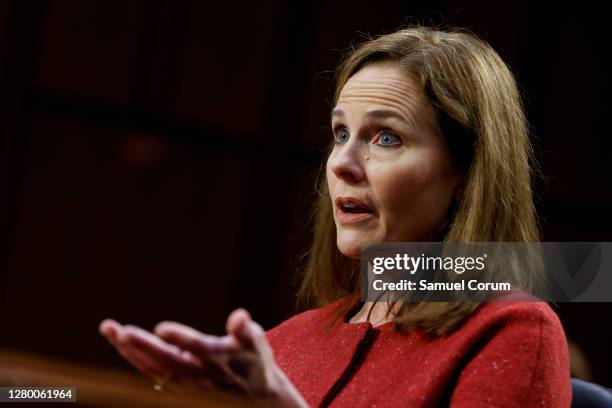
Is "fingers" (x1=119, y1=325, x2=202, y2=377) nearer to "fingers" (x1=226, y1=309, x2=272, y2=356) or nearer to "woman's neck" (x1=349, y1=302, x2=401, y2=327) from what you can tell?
"fingers" (x1=226, y1=309, x2=272, y2=356)

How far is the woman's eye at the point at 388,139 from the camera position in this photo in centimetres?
127

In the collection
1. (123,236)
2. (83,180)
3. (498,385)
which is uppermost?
(498,385)

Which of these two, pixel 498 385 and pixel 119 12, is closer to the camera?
pixel 498 385

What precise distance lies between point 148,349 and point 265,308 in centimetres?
219

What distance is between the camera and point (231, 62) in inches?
123

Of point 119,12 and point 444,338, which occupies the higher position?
point 119,12

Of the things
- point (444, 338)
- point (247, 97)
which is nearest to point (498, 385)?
point (444, 338)

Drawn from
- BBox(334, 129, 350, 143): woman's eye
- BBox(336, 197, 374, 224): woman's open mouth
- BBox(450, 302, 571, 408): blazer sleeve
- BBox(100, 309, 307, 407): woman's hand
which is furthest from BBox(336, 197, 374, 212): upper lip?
BBox(100, 309, 307, 407): woman's hand

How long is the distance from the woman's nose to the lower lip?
52 mm

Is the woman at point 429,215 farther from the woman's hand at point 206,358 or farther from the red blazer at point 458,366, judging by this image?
the woman's hand at point 206,358

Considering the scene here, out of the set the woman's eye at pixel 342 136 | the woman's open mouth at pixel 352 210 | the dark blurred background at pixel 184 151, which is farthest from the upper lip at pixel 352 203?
the dark blurred background at pixel 184 151

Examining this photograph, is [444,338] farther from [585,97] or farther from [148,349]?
[585,97]

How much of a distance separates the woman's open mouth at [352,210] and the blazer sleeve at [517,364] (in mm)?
258

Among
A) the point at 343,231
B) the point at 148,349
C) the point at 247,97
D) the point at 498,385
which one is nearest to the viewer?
the point at 148,349
